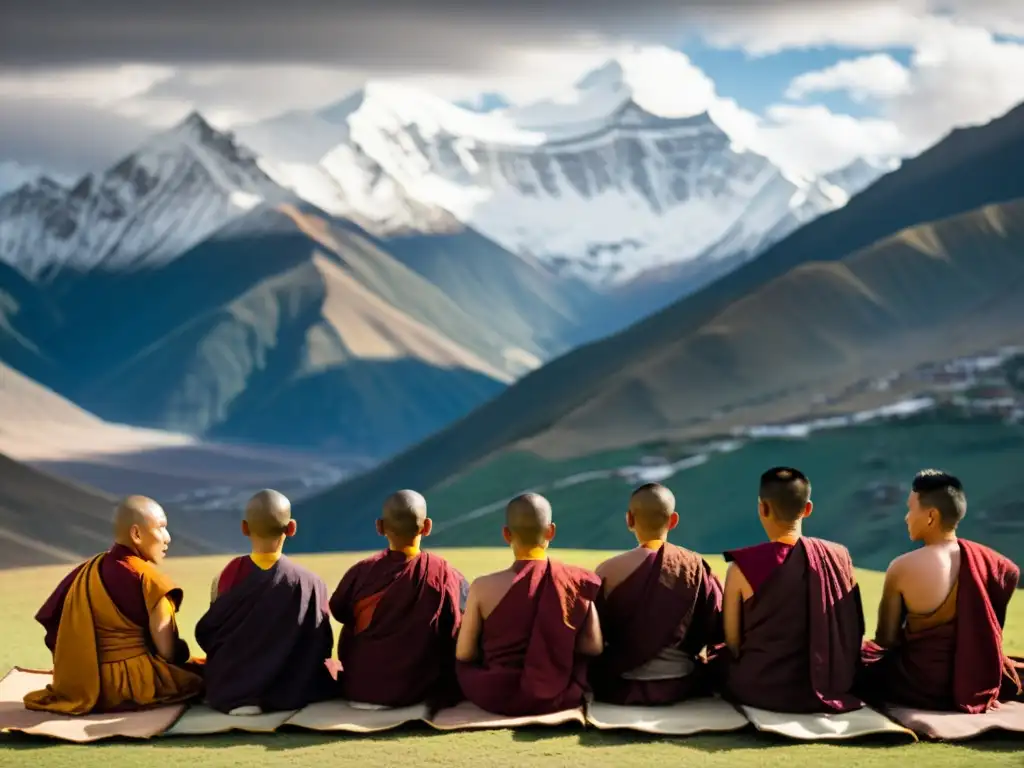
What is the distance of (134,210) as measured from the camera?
→ 191125 mm

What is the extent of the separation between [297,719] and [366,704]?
0.47m

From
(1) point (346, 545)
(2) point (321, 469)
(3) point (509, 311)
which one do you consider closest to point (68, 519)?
(1) point (346, 545)

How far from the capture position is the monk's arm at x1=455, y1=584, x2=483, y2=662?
29.1 feet

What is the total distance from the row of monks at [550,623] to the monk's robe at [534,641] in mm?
12

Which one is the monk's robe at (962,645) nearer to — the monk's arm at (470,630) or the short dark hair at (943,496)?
the short dark hair at (943,496)

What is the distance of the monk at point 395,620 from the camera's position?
9039mm

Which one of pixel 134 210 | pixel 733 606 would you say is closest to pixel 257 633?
pixel 733 606

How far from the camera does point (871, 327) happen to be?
7094 cm

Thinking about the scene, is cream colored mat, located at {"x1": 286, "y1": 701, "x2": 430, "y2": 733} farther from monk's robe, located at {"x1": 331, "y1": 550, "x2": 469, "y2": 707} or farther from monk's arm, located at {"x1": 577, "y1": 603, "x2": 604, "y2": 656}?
monk's arm, located at {"x1": 577, "y1": 603, "x2": 604, "y2": 656}

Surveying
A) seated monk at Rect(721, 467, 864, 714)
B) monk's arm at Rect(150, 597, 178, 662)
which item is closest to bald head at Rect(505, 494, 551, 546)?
seated monk at Rect(721, 467, 864, 714)

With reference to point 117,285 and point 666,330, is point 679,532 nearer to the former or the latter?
point 666,330

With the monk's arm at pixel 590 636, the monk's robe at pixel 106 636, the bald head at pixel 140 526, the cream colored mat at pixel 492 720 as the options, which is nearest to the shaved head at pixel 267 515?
the bald head at pixel 140 526

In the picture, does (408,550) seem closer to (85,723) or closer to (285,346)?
(85,723)

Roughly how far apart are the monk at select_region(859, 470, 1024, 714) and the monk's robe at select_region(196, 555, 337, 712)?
142 inches
